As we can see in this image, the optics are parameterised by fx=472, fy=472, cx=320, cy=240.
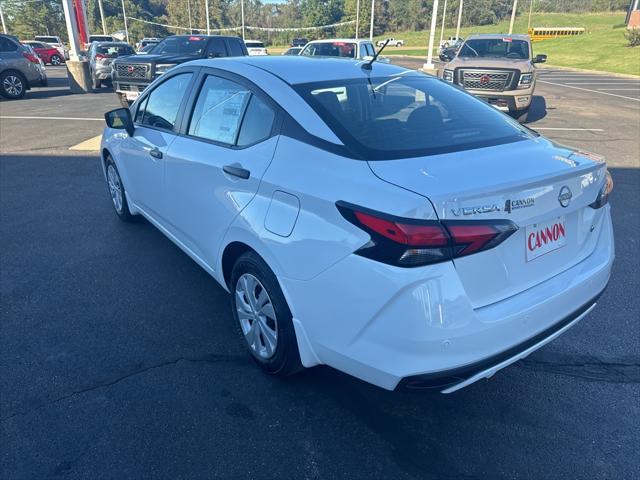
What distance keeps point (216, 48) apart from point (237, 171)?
1099cm

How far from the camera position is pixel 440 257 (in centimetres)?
182

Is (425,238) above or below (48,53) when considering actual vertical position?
above

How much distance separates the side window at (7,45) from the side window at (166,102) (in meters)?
14.2

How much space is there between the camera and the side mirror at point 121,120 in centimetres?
405

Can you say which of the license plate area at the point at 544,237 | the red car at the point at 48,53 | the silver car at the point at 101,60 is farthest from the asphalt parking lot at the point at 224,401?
the red car at the point at 48,53

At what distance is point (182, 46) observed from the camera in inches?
498

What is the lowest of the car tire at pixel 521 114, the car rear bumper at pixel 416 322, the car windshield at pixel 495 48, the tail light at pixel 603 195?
the car tire at pixel 521 114

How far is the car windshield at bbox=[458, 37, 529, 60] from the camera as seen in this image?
11.5 m

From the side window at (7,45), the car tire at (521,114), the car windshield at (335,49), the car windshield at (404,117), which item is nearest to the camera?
the car windshield at (404,117)

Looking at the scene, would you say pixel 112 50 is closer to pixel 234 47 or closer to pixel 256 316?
pixel 234 47

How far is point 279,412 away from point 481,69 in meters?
10.1

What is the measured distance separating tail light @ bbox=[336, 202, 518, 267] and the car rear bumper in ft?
0.15

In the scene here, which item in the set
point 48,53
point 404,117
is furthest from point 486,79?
point 48,53

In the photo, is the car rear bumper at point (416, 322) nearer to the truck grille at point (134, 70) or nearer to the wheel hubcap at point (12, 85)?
the truck grille at point (134, 70)
